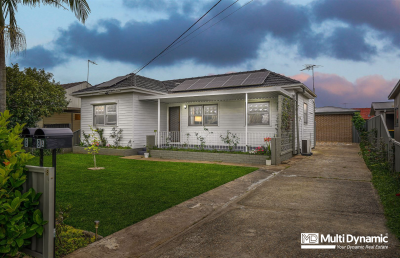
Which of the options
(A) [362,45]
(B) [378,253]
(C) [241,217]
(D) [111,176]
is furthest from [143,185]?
(A) [362,45]

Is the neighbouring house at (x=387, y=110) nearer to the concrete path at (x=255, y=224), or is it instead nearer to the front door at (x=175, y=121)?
the front door at (x=175, y=121)

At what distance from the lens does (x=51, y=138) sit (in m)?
2.73

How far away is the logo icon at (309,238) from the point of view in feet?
→ 10.1

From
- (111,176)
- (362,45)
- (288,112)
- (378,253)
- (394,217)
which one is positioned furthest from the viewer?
(362,45)

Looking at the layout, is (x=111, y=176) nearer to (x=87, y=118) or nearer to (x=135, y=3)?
(x=87, y=118)

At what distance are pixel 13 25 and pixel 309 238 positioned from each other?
372 inches

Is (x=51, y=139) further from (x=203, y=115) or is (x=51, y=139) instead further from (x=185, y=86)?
(x=185, y=86)

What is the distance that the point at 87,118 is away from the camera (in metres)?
15.4

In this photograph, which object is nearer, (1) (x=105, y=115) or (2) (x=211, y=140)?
(2) (x=211, y=140)

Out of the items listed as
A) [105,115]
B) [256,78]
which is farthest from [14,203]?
[105,115]

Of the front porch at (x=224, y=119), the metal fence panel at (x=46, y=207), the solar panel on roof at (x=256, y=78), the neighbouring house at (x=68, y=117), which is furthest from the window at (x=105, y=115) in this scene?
the metal fence panel at (x=46, y=207)

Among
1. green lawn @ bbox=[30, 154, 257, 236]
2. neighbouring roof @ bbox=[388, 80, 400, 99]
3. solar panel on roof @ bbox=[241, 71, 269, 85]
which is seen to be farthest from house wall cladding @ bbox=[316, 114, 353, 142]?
green lawn @ bbox=[30, 154, 257, 236]

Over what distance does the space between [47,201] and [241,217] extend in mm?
2683

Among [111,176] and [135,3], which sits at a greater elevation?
[135,3]
